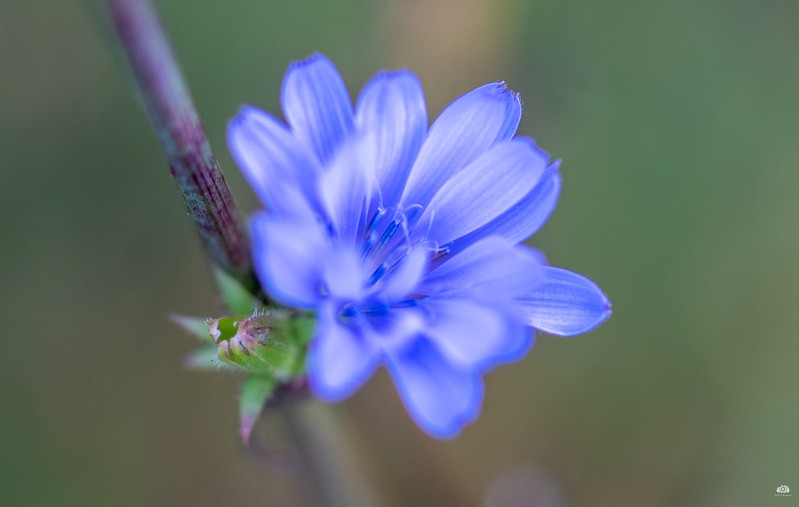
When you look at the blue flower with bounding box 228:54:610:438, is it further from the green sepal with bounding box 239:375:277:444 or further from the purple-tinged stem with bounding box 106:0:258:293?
the green sepal with bounding box 239:375:277:444

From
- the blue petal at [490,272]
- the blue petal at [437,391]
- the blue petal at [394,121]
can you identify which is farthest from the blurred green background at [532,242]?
the blue petal at [437,391]

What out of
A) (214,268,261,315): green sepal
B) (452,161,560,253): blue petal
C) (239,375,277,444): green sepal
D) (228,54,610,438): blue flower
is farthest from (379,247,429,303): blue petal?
(239,375,277,444): green sepal

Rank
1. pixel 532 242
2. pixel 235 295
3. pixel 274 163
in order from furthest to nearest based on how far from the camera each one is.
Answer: pixel 532 242 < pixel 235 295 < pixel 274 163

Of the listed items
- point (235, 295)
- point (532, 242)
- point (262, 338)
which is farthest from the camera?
point (532, 242)

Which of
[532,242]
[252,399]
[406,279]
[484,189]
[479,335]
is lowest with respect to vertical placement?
[532,242]

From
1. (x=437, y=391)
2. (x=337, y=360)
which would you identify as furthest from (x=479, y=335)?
(x=337, y=360)

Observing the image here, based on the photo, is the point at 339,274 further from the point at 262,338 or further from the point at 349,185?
the point at 262,338

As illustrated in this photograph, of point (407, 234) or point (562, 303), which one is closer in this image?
point (562, 303)
